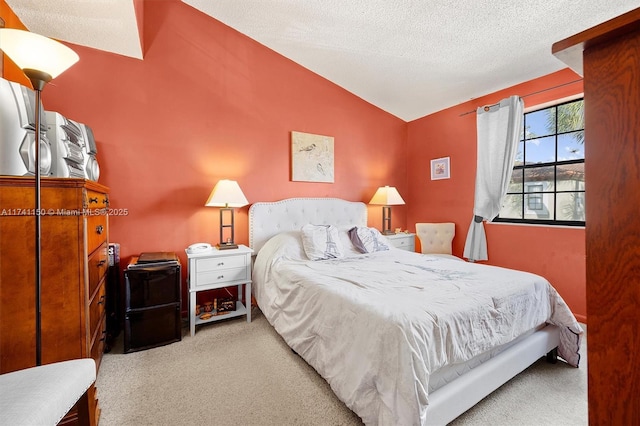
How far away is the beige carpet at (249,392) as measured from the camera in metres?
1.52

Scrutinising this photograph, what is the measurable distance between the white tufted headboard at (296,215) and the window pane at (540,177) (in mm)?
1966

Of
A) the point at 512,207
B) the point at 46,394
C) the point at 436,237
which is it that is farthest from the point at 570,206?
the point at 46,394

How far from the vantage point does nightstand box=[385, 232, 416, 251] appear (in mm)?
3722

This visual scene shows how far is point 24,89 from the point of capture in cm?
153

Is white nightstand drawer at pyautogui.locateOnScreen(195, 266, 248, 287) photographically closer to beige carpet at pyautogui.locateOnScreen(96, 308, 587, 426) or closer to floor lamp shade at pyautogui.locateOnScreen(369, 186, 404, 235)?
beige carpet at pyautogui.locateOnScreen(96, 308, 587, 426)

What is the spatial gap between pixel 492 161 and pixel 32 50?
156 inches

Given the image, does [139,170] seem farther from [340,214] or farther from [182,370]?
[340,214]

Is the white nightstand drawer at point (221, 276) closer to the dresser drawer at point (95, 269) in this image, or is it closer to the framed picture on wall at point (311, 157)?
the dresser drawer at point (95, 269)

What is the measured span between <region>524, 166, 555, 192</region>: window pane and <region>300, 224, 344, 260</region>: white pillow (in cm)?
238

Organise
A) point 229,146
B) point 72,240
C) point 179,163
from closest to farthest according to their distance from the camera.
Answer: point 72,240 → point 179,163 → point 229,146

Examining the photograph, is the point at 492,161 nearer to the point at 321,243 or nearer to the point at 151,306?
the point at 321,243

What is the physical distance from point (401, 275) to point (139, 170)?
262cm

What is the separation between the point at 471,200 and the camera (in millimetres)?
3547

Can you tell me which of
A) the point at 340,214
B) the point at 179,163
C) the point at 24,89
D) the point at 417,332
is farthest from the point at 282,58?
the point at 417,332
